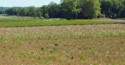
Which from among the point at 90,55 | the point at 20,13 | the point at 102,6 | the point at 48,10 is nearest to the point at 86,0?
the point at 102,6

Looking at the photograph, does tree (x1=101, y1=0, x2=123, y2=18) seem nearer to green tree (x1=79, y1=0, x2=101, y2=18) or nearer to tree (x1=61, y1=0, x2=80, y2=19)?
green tree (x1=79, y1=0, x2=101, y2=18)

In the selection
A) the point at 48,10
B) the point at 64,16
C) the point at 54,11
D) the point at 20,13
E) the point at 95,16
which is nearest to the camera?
the point at 95,16

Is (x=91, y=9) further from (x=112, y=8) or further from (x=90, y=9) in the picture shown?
(x=112, y=8)

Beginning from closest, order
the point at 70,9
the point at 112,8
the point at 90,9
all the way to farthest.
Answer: the point at 90,9, the point at 70,9, the point at 112,8

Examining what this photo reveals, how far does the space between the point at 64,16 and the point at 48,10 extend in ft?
60.8

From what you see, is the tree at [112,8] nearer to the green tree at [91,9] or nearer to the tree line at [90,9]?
the tree line at [90,9]

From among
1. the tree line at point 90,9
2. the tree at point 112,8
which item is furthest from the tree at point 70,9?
the tree at point 112,8

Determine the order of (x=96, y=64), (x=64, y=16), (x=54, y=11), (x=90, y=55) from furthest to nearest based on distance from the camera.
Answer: (x=54, y=11), (x=64, y=16), (x=90, y=55), (x=96, y=64)

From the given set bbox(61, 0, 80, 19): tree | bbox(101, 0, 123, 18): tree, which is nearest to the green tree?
bbox(61, 0, 80, 19): tree

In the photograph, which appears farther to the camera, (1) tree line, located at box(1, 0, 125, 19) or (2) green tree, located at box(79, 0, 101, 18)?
(1) tree line, located at box(1, 0, 125, 19)

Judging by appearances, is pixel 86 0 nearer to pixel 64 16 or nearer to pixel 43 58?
pixel 64 16

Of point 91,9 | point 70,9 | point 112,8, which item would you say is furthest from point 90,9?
point 112,8

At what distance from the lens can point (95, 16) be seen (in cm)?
10631

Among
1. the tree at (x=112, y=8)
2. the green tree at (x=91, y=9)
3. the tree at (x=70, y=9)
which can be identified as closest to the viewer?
the green tree at (x=91, y=9)
